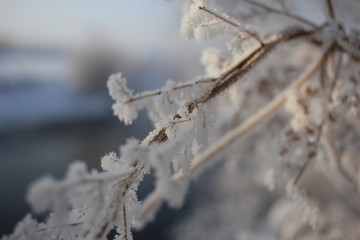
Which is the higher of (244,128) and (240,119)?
(240,119)

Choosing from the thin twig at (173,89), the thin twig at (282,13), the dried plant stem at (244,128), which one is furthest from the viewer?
the dried plant stem at (244,128)

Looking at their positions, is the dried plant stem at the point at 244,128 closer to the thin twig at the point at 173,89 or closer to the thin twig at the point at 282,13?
the thin twig at the point at 282,13

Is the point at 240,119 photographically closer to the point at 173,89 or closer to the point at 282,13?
the point at 282,13

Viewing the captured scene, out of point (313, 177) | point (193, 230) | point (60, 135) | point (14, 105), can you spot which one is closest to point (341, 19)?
point (313, 177)

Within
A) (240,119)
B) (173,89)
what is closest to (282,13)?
(173,89)

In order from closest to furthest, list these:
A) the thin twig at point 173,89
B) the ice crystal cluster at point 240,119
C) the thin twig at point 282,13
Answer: the ice crystal cluster at point 240,119 < the thin twig at point 173,89 < the thin twig at point 282,13

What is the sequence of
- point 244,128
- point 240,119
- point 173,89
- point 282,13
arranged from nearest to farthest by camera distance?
1. point 173,89
2. point 282,13
3. point 244,128
4. point 240,119

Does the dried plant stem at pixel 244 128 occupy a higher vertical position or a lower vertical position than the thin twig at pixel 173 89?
higher

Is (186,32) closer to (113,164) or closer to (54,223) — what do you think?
(113,164)

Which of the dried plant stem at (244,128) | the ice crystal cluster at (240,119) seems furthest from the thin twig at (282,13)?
the dried plant stem at (244,128)

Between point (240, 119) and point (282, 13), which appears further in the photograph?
point (240, 119)
